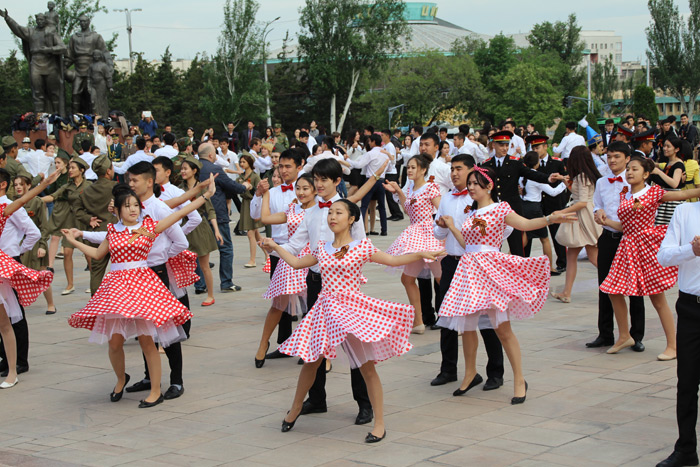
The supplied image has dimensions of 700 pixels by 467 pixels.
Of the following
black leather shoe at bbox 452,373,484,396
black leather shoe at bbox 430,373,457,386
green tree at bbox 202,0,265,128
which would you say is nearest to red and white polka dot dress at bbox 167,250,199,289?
black leather shoe at bbox 430,373,457,386

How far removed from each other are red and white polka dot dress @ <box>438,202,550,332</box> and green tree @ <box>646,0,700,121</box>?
211 feet

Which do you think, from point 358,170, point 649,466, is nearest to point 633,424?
point 649,466

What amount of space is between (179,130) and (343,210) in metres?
55.3

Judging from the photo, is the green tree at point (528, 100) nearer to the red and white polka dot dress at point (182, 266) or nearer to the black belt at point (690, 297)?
the red and white polka dot dress at point (182, 266)

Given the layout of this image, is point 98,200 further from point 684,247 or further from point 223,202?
point 684,247

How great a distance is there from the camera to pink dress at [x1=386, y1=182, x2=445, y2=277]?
360 inches

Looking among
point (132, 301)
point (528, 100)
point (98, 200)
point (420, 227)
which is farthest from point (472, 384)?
point (528, 100)

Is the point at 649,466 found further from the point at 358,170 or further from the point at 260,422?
the point at 358,170

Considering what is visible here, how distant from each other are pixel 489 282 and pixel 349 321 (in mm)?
1381

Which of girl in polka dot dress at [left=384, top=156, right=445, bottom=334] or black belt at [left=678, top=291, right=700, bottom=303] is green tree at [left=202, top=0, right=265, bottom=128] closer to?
girl in polka dot dress at [left=384, top=156, right=445, bottom=334]

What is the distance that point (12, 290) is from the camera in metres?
7.91

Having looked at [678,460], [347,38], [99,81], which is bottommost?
[678,460]

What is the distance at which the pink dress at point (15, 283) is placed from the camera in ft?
25.4

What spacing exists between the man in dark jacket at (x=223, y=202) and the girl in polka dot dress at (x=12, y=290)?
14.0 ft
